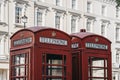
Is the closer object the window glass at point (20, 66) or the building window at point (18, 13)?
the window glass at point (20, 66)

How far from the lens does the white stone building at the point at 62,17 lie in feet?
116

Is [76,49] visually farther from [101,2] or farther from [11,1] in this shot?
[101,2]

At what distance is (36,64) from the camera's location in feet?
39.0

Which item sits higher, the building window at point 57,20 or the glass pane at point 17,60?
the building window at point 57,20

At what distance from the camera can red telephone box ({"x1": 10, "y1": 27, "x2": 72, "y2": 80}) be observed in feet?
39.2

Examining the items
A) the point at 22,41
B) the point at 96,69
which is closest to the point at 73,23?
the point at 96,69

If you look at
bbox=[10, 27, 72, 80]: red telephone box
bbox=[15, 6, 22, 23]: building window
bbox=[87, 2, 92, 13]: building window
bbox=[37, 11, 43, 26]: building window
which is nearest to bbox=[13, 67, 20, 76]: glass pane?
bbox=[10, 27, 72, 80]: red telephone box

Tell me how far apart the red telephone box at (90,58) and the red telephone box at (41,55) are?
55 cm

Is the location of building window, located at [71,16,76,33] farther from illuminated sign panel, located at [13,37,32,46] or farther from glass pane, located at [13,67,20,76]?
glass pane, located at [13,67,20,76]

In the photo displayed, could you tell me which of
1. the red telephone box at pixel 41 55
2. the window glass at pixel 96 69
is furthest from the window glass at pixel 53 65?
the window glass at pixel 96 69

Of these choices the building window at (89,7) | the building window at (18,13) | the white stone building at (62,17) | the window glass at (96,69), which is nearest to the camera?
the window glass at (96,69)

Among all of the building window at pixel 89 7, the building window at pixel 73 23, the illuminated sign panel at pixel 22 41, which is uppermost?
the building window at pixel 89 7

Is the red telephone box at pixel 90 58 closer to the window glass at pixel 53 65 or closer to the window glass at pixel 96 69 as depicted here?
the window glass at pixel 96 69

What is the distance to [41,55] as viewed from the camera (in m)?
12.1
